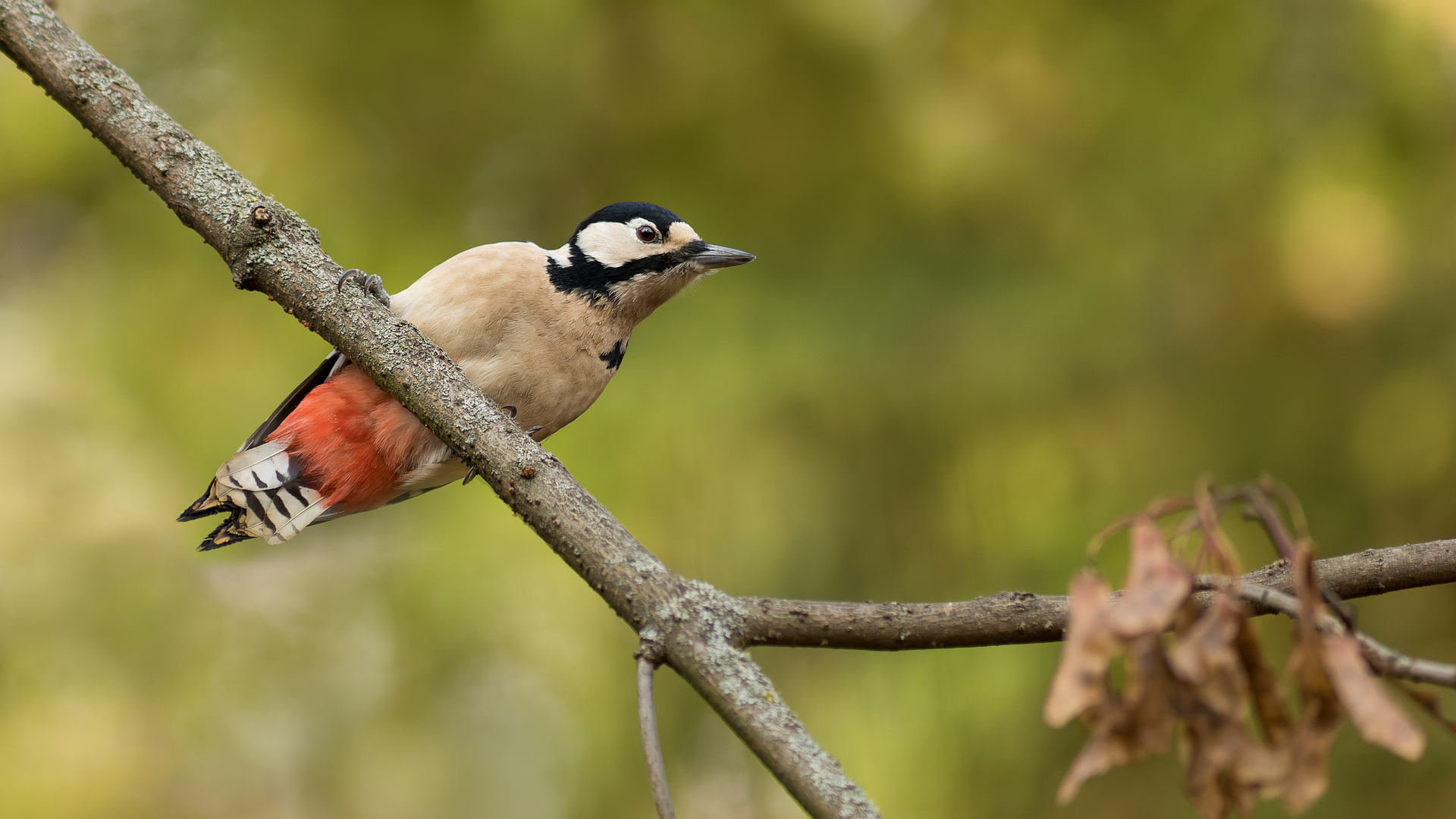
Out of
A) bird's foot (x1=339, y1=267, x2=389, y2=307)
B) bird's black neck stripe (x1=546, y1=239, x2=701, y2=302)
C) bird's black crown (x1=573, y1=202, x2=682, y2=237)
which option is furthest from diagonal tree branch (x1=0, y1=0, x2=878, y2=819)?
bird's black crown (x1=573, y1=202, x2=682, y2=237)

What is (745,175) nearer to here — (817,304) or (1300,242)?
(817,304)

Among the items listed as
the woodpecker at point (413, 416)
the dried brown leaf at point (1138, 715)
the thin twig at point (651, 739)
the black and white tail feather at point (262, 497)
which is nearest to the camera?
the dried brown leaf at point (1138, 715)

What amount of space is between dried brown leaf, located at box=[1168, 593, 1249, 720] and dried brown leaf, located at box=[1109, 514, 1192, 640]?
0.03 metres

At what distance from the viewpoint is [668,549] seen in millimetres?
3562

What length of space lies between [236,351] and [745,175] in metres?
2.10

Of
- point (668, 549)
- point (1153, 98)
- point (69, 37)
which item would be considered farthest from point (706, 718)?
point (1153, 98)

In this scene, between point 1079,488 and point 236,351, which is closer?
point 1079,488

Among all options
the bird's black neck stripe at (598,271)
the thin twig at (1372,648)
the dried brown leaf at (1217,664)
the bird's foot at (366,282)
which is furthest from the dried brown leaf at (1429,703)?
the bird's black neck stripe at (598,271)

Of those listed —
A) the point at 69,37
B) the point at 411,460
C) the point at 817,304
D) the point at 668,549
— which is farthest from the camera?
the point at 817,304

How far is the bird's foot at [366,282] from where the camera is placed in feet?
6.34

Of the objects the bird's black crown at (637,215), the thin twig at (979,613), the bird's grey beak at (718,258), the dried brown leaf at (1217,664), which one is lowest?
the dried brown leaf at (1217,664)

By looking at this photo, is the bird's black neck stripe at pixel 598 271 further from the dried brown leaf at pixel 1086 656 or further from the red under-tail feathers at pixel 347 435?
the dried brown leaf at pixel 1086 656

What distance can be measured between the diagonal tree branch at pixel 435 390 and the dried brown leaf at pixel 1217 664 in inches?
16.5

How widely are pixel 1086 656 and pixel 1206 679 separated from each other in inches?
5.1
